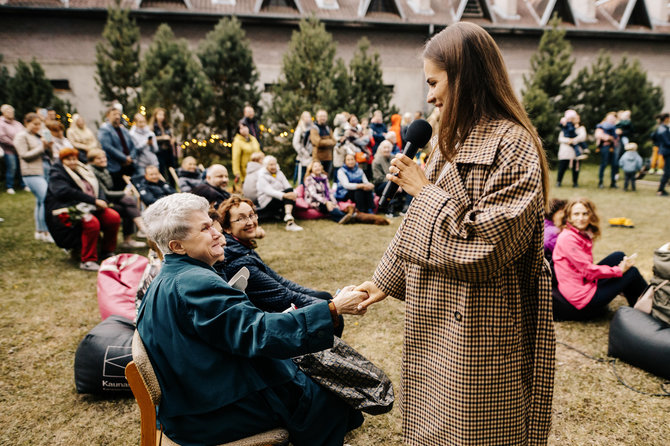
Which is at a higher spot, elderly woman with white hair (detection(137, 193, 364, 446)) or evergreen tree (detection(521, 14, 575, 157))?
evergreen tree (detection(521, 14, 575, 157))

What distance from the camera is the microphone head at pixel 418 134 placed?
1.78 meters

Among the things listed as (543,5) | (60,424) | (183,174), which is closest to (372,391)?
(60,424)

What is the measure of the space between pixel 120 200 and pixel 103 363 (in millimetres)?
4288

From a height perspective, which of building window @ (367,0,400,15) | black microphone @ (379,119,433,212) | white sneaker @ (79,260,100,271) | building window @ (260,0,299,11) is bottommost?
white sneaker @ (79,260,100,271)

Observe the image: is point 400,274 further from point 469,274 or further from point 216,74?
point 216,74

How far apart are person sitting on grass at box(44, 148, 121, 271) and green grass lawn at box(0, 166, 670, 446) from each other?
1.15ft

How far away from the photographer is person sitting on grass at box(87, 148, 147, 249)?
6293 mm

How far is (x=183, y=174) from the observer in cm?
742

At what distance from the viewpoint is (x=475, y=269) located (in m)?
1.23

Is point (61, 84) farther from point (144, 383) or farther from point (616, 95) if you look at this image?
point (616, 95)

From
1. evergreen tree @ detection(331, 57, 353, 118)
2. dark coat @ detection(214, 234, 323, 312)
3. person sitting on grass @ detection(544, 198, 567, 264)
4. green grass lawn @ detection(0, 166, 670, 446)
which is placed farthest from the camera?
evergreen tree @ detection(331, 57, 353, 118)

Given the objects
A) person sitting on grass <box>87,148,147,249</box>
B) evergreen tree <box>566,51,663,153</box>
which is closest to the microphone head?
person sitting on grass <box>87,148,147,249</box>

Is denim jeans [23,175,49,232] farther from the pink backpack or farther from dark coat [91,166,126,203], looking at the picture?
the pink backpack

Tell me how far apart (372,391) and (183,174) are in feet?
20.4
